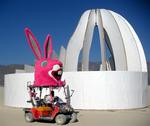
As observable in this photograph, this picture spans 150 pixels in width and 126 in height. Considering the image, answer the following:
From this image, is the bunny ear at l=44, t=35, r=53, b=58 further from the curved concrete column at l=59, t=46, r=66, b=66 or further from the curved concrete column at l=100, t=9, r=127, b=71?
the curved concrete column at l=59, t=46, r=66, b=66

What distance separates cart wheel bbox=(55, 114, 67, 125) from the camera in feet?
32.9

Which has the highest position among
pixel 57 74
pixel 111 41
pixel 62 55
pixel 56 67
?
pixel 111 41

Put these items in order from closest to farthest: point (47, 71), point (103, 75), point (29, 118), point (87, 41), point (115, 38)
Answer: point (29, 118)
point (47, 71)
point (103, 75)
point (115, 38)
point (87, 41)

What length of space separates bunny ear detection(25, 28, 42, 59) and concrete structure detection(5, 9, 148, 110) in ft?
9.69

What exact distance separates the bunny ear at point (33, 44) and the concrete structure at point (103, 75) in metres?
2.95

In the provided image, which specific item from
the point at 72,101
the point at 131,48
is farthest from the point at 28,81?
the point at 131,48

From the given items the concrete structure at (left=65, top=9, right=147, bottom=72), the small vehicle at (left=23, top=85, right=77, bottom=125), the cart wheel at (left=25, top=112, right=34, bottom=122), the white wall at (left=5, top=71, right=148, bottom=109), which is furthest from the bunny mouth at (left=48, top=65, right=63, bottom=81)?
the concrete structure at (left=65, top=9, right=147, bottom=72)

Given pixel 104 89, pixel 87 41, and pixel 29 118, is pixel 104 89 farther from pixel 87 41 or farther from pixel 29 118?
pixel 87 41

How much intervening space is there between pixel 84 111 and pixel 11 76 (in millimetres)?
4447

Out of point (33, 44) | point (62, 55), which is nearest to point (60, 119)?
point (33, 44)

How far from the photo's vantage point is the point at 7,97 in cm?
1669

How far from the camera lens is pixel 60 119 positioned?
398 inches

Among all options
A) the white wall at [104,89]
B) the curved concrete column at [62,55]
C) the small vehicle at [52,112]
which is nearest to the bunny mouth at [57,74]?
the small vehicle at [52,112]

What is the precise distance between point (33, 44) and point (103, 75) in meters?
3.74
